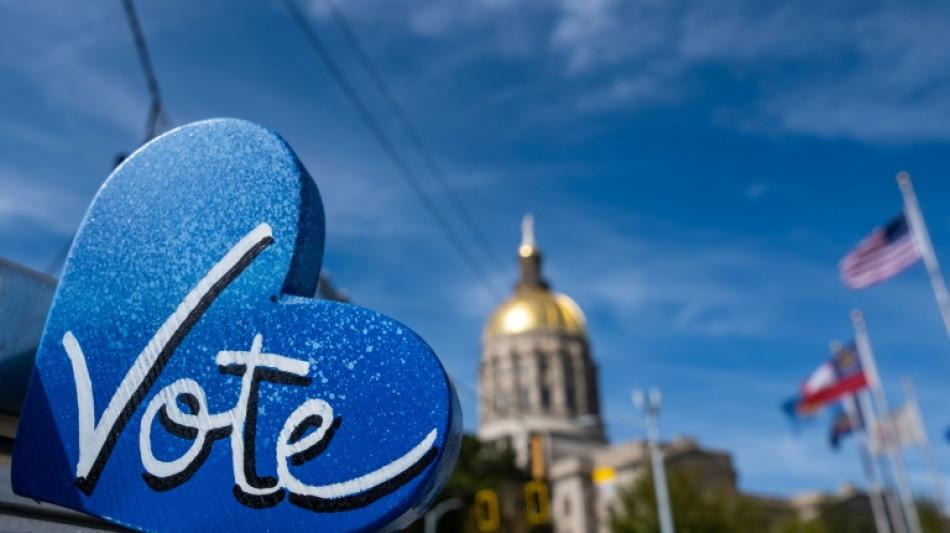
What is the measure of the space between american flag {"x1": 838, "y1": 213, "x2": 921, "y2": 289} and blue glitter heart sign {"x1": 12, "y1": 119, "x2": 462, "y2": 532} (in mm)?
18932

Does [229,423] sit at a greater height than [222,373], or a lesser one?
lesser

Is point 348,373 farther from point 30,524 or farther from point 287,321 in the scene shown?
point 30,524

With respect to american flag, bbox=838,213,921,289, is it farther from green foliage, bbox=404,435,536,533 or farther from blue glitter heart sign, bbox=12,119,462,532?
green foliage, bbox=404,435,536,533

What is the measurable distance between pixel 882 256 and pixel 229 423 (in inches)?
780

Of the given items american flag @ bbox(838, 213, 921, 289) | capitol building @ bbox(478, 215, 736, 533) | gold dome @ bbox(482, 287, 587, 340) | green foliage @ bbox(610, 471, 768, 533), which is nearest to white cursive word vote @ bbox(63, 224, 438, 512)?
american flag @ bbox(838, 213, 921, 289)

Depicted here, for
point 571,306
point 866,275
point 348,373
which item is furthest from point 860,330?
point 571,306

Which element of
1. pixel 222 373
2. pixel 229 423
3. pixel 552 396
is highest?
pixel 552 396

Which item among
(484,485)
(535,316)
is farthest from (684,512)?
(535,316)

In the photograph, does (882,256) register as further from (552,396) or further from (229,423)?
(552,396)

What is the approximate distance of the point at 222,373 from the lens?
370 cm

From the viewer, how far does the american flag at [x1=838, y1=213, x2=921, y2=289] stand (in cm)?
1936

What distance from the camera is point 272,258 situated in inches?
150

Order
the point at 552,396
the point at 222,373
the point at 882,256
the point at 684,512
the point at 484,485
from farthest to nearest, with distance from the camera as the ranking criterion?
the point at 552,396 < the point at 484,485 < the point at 684,512 < the point at 882,256 < the point at 222,373

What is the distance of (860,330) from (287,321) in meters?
28.0
